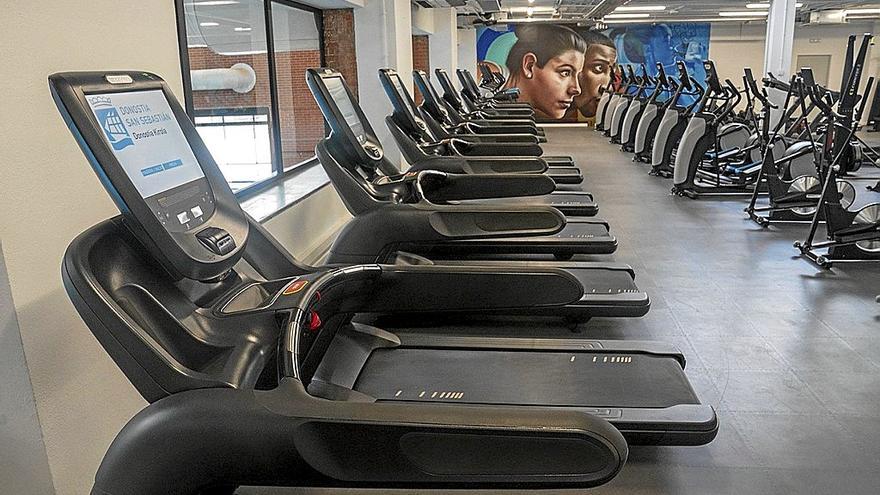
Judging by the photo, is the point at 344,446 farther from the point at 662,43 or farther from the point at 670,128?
the point at 662,43

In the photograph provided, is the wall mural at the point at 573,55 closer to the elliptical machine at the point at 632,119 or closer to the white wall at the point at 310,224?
the elliptical machine at the point at 632,119

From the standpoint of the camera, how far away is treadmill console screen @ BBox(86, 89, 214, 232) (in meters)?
1.51

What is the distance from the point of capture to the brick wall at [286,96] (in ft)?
15.3

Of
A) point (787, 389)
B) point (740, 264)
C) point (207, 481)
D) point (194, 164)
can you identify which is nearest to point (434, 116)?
point (740, 264)

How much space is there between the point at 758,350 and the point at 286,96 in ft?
13.6

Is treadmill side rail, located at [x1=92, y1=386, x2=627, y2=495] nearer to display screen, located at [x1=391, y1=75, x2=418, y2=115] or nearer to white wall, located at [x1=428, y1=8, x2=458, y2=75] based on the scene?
display screen, located at [x1=391, y1=75, x2=418, y2=115]

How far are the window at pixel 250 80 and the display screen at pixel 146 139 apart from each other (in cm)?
234

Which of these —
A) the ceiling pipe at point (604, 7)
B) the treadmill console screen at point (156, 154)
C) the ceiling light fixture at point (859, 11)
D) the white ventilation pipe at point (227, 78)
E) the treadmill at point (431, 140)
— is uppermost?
the ceiling light fixture at point (859, 11)

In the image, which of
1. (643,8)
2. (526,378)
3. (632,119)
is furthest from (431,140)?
(643,8)

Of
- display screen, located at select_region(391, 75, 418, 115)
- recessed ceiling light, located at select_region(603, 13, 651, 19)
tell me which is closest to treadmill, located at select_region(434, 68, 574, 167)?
display screen, located at select_region(391, 75, 418, 115)

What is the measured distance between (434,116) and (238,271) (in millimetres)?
4716

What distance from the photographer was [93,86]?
152 centimetres

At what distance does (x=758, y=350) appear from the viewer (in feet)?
10.7

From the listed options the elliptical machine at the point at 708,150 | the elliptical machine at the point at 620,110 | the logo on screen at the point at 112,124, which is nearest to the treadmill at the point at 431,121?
the elliptical machine at the point at 708,150
